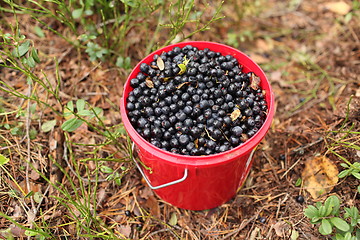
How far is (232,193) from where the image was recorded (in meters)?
1.98

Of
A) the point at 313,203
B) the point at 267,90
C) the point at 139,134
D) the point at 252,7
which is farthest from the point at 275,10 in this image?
the point at 139,134

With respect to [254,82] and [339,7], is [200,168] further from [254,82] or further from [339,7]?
[339,7]

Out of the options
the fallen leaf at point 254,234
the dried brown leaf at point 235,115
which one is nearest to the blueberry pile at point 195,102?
the dried brown leaf at point 235,115

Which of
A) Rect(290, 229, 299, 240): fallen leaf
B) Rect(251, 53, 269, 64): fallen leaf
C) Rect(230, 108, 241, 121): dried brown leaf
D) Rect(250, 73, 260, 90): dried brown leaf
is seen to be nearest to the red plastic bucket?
Rect(250, 73, 260, 90): dried brown leaf

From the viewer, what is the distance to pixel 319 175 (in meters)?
1.99

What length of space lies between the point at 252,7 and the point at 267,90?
163 centimetres

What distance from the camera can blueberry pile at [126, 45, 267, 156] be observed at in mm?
1626

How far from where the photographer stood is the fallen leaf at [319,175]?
1934 millimetres

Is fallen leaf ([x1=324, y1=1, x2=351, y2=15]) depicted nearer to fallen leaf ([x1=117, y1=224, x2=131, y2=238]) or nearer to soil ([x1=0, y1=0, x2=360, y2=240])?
soil ([x1=0, y1=0, x2=360, y2=240])

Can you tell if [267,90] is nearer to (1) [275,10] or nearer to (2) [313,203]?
(2) [313,203]

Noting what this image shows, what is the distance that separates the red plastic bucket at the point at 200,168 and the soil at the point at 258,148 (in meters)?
0.15

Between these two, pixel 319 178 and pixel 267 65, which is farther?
pixel 267 65

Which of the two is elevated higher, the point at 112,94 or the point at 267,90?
the point at 267,90

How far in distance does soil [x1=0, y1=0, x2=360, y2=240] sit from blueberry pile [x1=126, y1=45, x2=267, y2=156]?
0.40 meters
